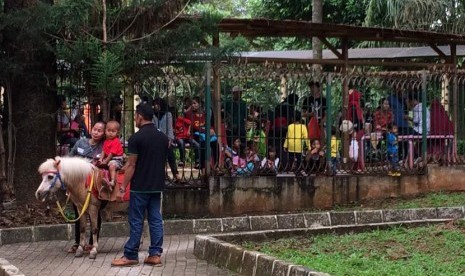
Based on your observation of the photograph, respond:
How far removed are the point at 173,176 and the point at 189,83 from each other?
62.1 inches

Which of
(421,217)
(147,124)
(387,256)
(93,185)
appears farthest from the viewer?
(421,217)

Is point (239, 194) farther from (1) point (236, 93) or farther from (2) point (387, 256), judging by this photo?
(2) point (387, 256)

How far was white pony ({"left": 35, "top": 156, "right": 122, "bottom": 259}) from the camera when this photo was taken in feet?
28.8

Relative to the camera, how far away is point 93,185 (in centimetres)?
920

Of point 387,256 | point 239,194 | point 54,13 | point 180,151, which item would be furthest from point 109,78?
point 387,256

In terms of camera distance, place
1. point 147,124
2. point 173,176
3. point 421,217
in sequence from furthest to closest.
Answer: point 173,176 < point 421,217 < point 147,124

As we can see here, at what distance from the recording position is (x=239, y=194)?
1252 cm

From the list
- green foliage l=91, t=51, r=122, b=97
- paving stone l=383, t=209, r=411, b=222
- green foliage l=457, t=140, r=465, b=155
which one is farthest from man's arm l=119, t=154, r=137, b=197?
green foliage l=457, t=140, r=465, b=155

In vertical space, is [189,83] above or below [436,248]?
above

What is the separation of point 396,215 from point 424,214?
0.44 m

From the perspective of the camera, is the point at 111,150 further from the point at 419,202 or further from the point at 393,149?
the point at 393,149

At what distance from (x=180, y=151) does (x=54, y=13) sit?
10.2 ft

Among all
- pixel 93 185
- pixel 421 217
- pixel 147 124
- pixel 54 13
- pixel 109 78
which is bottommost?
pixel 421 217

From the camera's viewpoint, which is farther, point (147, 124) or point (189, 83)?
point (189, 83)
